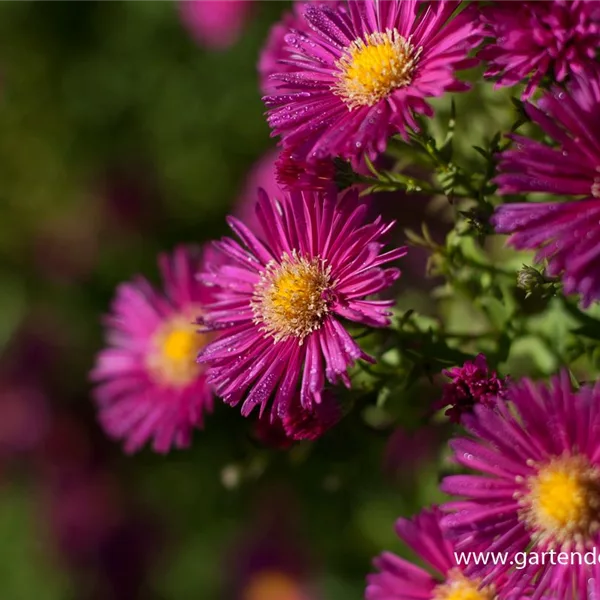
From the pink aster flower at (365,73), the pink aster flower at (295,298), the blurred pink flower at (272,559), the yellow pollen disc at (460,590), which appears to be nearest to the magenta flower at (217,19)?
the blurred pink flower at (272,559)

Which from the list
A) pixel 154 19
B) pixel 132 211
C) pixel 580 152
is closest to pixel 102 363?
pixel 580 152

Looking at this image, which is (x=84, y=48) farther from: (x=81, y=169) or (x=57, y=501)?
(x=57, y=501)

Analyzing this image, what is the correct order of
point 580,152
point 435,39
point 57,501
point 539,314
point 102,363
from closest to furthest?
point 580,152, point 435,39, point 539,314, point 102,363, point 57,501

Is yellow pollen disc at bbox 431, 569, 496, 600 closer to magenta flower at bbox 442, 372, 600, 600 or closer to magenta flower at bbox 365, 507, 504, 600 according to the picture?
magenta flower at bbox 365, 507, 504, 600

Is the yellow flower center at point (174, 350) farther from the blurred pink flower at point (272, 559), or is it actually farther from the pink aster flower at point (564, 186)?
the blurred pink flower at point (272, 559)

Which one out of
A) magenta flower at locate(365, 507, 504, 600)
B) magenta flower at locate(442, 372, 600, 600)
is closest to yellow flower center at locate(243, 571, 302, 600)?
magenta flower at locate(365, 507, 504, 600)

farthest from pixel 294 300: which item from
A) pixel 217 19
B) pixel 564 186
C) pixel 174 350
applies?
pixel 217 19
